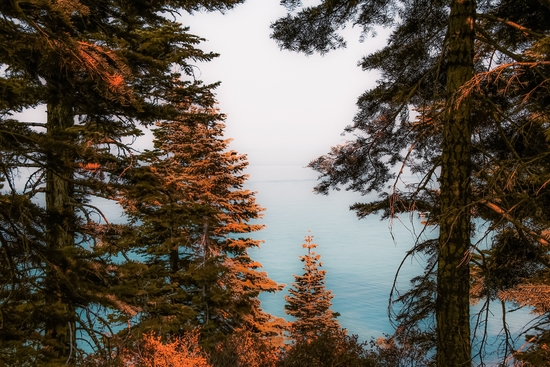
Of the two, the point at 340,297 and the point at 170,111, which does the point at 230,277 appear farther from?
the point at 340,297

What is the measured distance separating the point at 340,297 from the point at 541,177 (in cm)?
6730

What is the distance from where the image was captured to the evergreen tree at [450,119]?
404 cm

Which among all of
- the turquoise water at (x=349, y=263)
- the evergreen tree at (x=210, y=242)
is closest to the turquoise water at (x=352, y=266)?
the turquoise water at (x=349, y=263)

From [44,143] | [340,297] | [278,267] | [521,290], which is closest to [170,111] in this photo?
[44,143]

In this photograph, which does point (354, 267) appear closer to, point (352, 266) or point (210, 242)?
point (352, 266)

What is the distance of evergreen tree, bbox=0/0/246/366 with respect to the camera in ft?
12.1

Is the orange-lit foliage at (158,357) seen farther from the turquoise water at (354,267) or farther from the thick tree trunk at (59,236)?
the turquoise water at (354,267)

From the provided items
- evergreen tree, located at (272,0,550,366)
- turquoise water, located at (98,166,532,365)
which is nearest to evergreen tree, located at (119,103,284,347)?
evergreen tree, located at (272,0,550,366)

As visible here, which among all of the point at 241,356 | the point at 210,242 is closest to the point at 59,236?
the point at 241,356

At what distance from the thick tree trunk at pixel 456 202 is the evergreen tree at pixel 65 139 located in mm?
3311

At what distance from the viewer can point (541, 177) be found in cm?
351

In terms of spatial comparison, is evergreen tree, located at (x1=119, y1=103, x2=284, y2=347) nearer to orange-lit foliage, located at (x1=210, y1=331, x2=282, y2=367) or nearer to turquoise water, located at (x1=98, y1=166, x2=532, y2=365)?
orange-lit foliage, located at (x1=210, y1=331, x2=282, y2=367)

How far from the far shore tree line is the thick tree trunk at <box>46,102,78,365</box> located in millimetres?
36

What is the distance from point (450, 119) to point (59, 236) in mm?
6362
